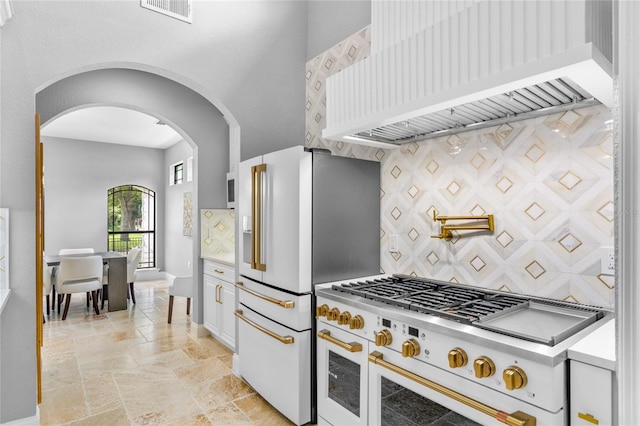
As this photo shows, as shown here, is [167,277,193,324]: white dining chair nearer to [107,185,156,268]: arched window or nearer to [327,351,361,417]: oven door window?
[327,351,361,417]: oven door window

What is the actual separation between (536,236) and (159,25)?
9.32ft

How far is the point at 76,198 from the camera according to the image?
7.54 metres

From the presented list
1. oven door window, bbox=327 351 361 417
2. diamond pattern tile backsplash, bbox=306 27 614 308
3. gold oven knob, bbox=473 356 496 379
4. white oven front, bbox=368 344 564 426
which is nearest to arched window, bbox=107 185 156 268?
diamond pattern tile backsplash, bbox=306 27 614 308

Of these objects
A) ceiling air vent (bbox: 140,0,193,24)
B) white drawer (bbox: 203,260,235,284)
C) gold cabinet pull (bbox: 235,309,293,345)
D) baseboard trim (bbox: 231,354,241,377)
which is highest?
ceiling air vent (bbox: 140,0,193,24)

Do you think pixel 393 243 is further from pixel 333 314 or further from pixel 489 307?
pixel 489 307

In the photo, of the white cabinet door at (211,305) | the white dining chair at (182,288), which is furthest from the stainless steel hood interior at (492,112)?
the white dining chair at (182,288)

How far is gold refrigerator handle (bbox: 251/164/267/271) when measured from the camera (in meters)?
2.63

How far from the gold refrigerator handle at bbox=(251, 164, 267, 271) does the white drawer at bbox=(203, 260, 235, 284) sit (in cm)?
103

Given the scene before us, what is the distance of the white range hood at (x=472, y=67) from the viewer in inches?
49.3

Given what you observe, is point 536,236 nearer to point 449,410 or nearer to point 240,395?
point 449,410

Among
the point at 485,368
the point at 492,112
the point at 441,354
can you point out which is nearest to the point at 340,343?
the point at 441,354

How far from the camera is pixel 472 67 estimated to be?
1497mm

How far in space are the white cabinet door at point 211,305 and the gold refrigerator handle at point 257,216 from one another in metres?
1.47

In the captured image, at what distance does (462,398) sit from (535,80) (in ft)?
4.03
